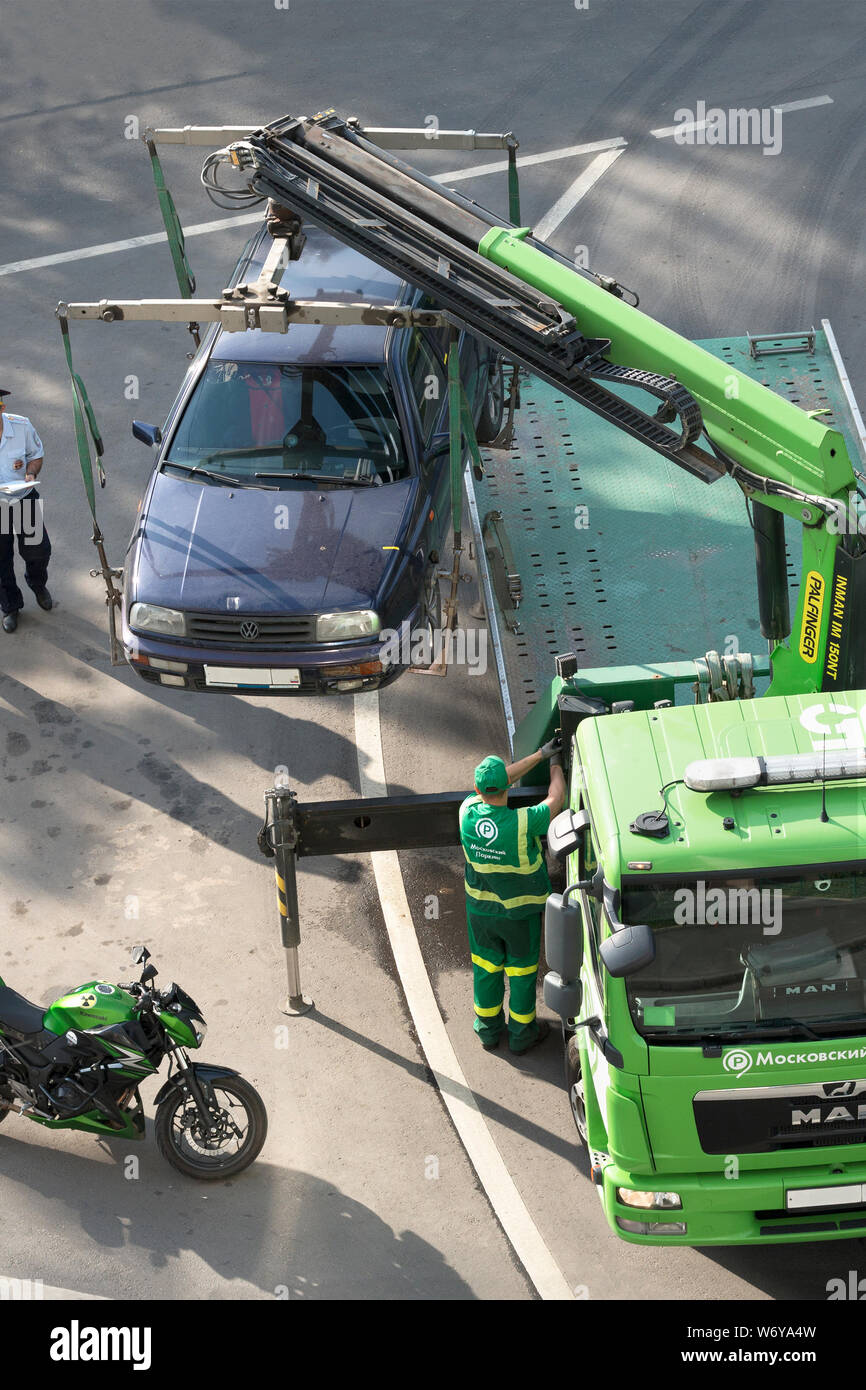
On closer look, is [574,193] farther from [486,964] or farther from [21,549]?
[486,964]

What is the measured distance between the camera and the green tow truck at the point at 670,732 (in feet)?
20.8

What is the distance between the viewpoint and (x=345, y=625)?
375 inches

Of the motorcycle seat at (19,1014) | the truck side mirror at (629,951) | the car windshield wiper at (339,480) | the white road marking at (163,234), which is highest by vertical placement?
the white road marking at (163,234)

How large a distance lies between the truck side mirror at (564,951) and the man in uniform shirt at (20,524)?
5.88 metres

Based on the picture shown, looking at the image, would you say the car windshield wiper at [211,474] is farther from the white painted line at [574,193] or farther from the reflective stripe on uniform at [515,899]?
the white painted line at [574,193]

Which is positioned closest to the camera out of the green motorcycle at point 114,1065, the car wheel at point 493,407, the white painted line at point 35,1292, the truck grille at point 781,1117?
the truck grille at point 781,1117

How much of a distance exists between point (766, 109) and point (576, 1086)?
12.7 meters

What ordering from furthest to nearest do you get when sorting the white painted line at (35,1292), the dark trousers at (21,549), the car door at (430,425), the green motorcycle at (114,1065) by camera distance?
the dark trousers at (21,549) → the car door at (430,425) → the green motorcycle at (114,1065) → the white painted line at (35,1292)

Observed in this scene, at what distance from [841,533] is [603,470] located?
132 inches

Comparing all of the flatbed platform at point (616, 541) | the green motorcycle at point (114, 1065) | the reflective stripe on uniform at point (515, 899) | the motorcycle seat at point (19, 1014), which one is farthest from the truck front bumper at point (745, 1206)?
the flatbed platform at point (616, 541)

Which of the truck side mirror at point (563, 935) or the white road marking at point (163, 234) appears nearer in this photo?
the truck side mirror at point (563, 935)

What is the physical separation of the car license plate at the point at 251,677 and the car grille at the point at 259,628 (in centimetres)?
15

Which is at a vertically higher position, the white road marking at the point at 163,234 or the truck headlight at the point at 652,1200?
the white road marking at the point at 163,234
